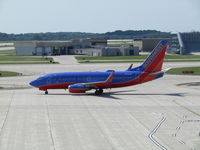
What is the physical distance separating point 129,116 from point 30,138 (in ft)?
42.3

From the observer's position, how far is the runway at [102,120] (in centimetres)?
3080

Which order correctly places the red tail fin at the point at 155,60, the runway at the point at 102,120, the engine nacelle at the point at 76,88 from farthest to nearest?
1. the red tail fin at the point at 155,60
2. the engine nacelle at the point at 76,88
3. the runway at the point at 102,120

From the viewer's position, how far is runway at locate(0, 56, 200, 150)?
30797mm

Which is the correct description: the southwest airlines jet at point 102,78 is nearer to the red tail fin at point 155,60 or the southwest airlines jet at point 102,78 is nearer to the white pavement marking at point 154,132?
the red tail fin at point 155,60

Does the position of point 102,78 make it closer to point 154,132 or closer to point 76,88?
point 76,88

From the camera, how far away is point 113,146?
29750 millimetres

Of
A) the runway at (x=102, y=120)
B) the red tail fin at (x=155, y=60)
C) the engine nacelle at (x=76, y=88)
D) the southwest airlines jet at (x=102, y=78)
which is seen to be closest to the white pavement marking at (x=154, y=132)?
the runway at (x=102, y=120)

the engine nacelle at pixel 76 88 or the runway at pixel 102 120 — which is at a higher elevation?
the engine nacelle at pixel 76 88

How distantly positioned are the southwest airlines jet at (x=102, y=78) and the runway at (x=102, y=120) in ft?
4.66

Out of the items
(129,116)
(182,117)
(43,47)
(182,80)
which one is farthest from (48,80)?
(43,47)

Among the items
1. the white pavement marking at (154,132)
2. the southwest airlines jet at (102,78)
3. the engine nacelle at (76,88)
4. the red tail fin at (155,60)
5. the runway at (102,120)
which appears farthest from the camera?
the red tail fin at (155,60)

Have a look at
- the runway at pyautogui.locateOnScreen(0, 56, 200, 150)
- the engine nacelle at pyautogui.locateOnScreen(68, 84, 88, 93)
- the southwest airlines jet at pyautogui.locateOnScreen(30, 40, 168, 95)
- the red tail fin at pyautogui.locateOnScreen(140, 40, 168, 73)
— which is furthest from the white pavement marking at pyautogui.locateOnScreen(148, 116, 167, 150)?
the red tail fin at pyautogui.locateOnScreen(140, 40, 168, 73)

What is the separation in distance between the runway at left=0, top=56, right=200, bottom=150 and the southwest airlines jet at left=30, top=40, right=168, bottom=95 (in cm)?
142

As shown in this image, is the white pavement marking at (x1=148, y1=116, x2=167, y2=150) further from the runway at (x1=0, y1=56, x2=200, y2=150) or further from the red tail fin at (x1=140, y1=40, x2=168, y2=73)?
the red tail fin at (x1=140, y1=40, x2=168, y2=73)
